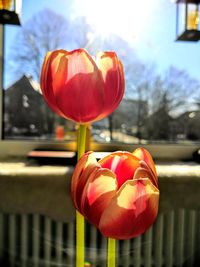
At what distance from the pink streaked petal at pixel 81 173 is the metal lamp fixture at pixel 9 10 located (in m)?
0.97

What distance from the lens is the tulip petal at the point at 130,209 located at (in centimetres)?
23

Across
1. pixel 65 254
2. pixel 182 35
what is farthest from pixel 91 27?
pixel 65 254

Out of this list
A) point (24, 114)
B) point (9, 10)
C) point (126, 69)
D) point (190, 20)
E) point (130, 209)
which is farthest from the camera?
point (24, 114)

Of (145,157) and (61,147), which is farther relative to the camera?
(61,147)

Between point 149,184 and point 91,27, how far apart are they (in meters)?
1.36

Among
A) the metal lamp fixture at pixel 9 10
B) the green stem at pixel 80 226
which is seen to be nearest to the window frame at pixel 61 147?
the metal lamp fixture at pixel 9 10

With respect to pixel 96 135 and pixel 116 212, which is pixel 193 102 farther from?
pixel 116 212

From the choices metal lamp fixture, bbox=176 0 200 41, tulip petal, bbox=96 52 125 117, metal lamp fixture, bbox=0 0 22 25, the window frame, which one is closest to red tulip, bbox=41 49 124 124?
tulip petal, bbox=96 52 125 117

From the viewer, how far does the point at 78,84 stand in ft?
0.87

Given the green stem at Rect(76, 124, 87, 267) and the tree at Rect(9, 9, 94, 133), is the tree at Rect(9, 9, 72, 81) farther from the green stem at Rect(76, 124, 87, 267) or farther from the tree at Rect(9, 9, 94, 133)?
the green stem at Rect(76, 124, 87, 267)

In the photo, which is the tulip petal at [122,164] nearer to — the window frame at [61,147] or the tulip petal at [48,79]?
the tulip petal at [48,79]

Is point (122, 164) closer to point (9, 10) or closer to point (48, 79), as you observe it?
point (48, 79)

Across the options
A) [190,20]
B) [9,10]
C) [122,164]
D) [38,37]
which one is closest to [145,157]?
[122,164]

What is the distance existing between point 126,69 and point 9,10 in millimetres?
549
